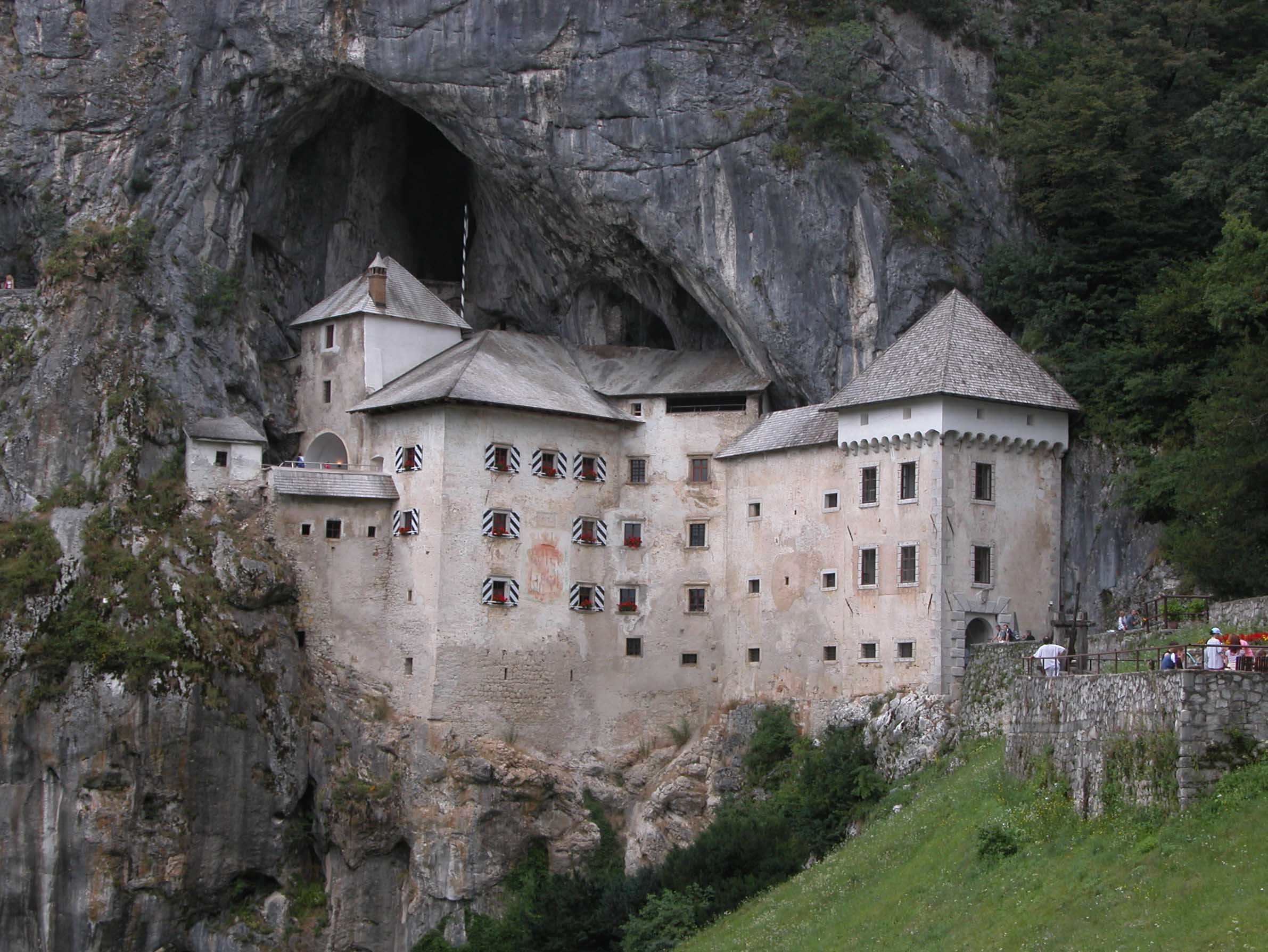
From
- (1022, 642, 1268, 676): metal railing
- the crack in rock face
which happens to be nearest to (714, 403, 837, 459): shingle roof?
the crack in rock face

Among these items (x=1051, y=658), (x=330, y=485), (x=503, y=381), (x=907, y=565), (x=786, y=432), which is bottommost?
(x=1051, y=658)

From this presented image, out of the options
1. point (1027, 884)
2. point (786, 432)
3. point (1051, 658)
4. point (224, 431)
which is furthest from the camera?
point (224, 431)

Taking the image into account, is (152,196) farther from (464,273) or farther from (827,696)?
(827,696)

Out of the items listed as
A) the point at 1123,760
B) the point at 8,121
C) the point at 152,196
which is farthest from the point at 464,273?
the point at 1123,760

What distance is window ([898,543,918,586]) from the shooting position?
63.3 meters

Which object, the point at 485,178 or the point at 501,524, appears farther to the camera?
the point at 485,178

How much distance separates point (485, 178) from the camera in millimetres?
77500

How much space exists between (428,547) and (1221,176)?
1114 inches

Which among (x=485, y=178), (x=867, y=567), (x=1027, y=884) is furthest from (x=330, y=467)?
(x=1027, y=884)

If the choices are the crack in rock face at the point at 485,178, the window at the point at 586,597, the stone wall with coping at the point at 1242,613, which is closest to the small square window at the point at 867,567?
the crack in rock face at the point at 485,178

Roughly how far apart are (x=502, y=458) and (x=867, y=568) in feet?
43.8

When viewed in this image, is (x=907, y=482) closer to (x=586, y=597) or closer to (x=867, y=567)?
(x=867, y=567)

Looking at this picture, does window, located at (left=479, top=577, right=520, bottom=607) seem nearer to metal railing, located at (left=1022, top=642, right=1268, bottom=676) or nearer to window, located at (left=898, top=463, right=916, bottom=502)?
window, located at (left=898, top=463, right=916, bottom=502)

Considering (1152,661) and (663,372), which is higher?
(663,372)
